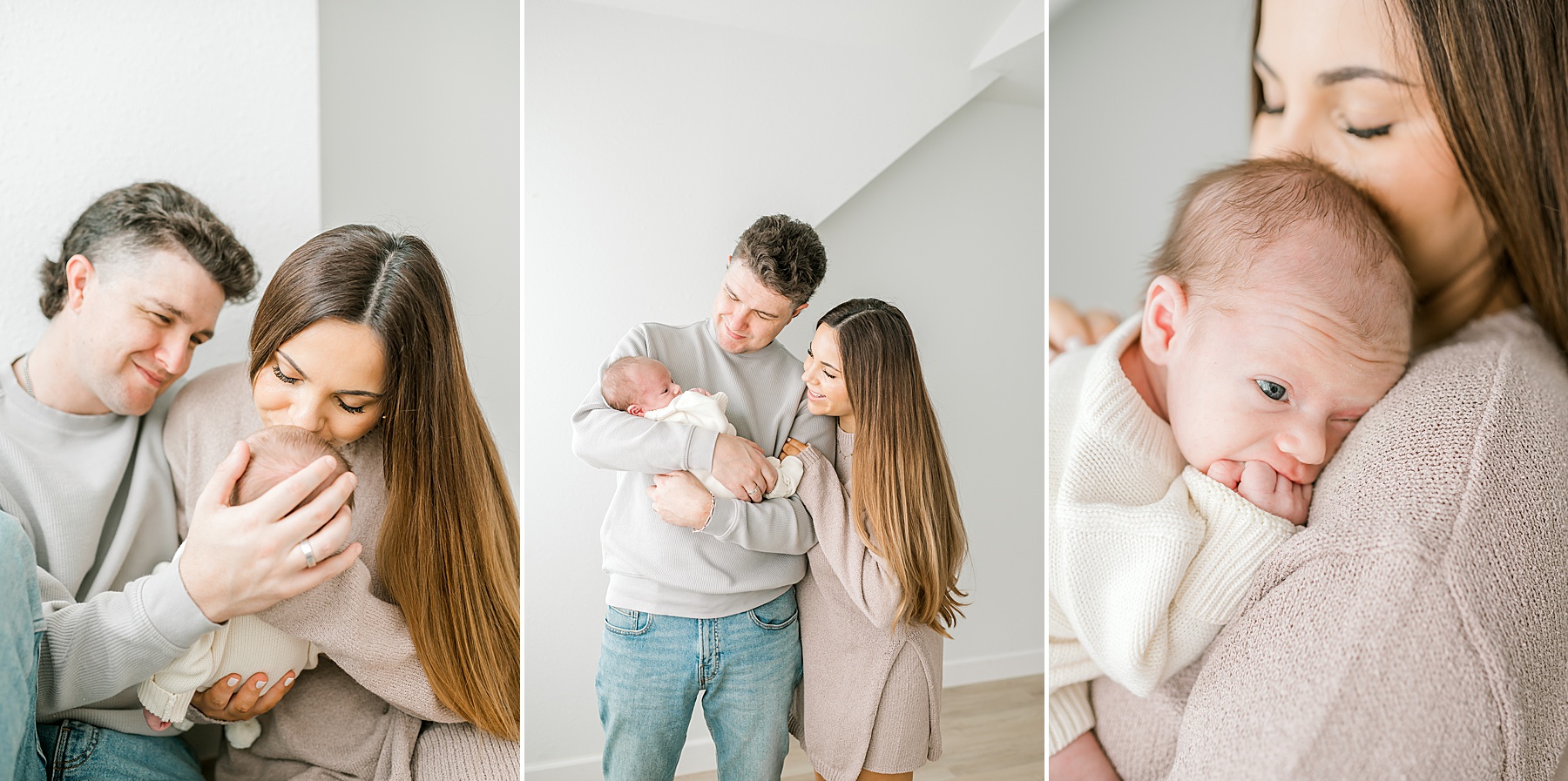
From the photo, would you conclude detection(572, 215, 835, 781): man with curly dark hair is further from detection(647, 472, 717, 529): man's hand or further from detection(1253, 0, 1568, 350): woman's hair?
detection(1253, 0, 1568, 350): woman's hair

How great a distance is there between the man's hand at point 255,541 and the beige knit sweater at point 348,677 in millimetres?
61

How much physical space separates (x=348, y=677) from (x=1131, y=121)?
1.46 m

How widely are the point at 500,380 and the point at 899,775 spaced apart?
93cm

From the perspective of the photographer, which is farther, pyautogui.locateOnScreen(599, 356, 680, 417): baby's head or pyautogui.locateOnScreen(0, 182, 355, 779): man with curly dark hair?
pyautogui.locateOnScreen(599, 356, 680, 417): baby's head

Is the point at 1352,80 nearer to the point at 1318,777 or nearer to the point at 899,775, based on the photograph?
the point at 1318,777

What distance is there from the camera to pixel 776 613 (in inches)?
53.0

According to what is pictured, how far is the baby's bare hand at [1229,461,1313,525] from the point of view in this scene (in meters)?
0.99

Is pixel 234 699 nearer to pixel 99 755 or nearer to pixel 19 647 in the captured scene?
pixel 99 755

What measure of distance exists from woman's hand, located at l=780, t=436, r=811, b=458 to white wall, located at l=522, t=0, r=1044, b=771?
0.16 metres

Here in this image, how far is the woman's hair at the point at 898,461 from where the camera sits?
135 centimetres

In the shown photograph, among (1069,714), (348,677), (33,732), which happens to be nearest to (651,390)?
(348,677)

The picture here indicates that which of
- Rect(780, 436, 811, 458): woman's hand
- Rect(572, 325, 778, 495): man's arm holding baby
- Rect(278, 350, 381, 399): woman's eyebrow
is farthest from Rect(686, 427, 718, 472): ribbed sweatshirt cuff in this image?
Rect(278, 350, 381, 399): woman's eyebrow

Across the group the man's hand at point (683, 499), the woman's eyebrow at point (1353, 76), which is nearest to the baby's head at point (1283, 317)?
the woman's eyebrow at point (1353, 76)

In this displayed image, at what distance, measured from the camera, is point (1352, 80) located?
1.04 m
